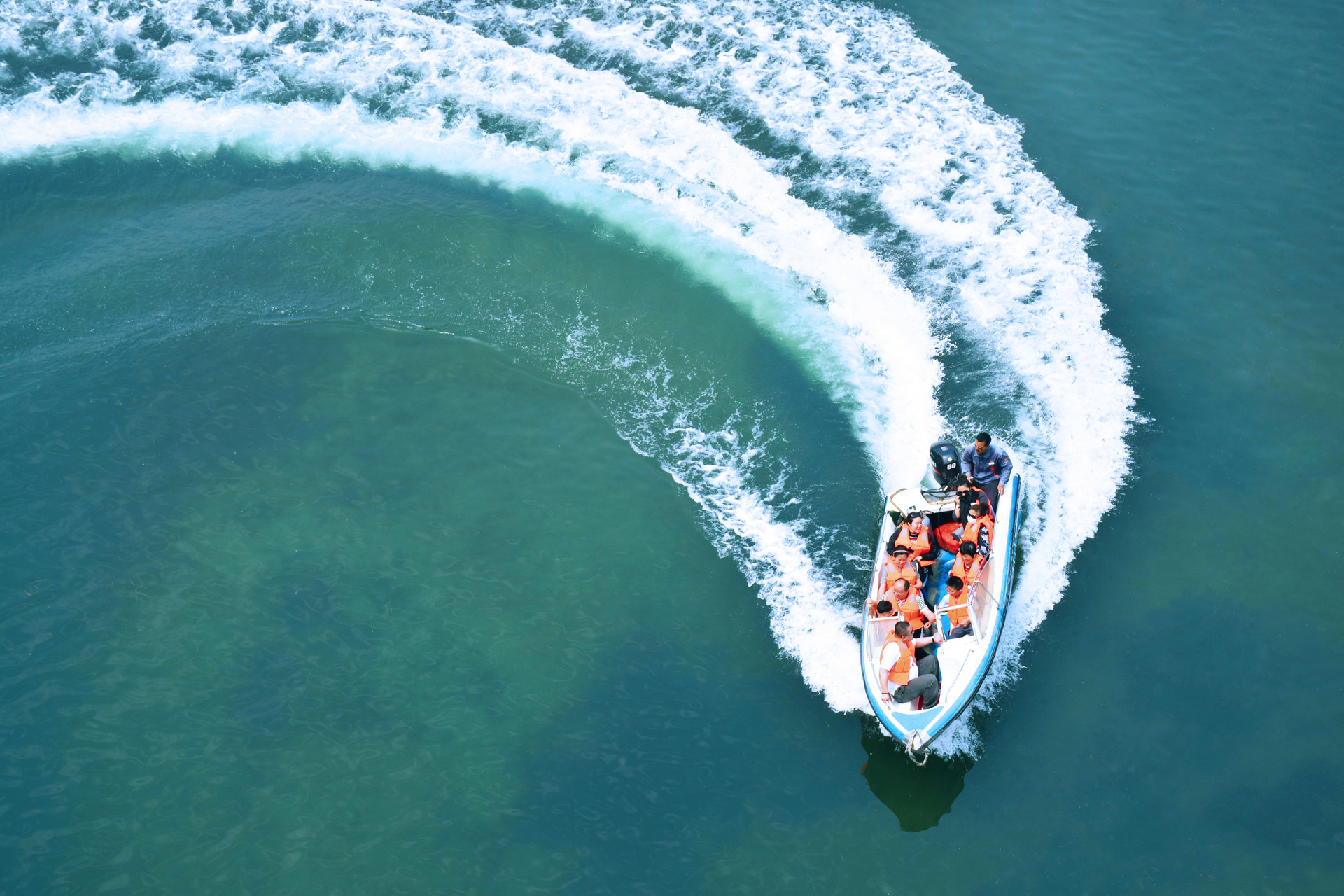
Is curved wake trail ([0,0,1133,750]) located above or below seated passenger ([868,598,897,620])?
above

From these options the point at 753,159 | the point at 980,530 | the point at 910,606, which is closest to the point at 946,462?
the point at 980,530

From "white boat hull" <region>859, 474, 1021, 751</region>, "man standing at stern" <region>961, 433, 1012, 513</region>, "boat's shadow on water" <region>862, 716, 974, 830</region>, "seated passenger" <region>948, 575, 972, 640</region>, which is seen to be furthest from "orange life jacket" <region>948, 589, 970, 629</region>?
"boat's shadow on water" <region>862, 716, 974, 830</region>

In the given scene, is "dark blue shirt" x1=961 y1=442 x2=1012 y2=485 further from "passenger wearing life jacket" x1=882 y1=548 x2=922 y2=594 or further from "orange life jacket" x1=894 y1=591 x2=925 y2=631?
"orange life jacket" x1=894 y1=591 x2=925 y2=631

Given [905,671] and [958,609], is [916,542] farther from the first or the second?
[905,671]

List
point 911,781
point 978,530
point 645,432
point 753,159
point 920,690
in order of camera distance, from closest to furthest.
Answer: point 920,690
point 911,781
point 978,530
point 645,432
point 753,159

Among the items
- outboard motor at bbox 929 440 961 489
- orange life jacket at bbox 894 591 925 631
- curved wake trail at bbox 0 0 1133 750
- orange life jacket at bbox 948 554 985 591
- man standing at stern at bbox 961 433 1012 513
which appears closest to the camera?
orange life jacket at bbox 894 591 925 631

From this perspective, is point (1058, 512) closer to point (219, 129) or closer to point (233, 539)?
point (233, 539)

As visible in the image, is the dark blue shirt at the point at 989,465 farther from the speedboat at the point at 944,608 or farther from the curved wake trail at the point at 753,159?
the curved wake trail at the point at 753,159

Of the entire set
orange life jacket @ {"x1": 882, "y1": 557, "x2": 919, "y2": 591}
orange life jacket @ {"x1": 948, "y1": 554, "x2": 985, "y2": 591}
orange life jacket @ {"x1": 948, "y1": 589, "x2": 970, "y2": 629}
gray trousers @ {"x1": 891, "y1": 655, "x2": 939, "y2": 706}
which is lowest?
gray trousers @ {"x1": 891, "y1": 655, "x2": 939, "y2": 706}
